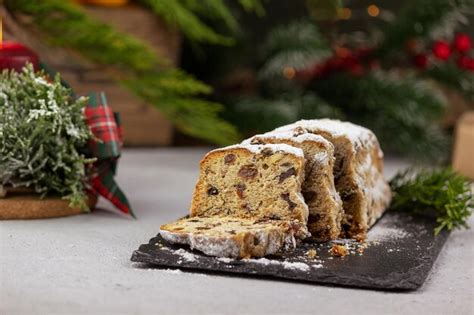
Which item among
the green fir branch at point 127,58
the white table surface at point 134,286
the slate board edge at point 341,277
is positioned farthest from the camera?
the green fir branch at point 127,58

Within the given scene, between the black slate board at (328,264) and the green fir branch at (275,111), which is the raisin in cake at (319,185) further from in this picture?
the green fir branch at (275,111)

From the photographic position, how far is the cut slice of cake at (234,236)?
1.61m

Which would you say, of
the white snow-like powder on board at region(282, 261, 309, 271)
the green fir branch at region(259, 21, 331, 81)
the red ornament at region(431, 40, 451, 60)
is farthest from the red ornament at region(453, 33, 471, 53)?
the white snow-like powder on board at region(282, 261, 309, 271)

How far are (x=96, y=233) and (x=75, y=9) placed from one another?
81 centimetres

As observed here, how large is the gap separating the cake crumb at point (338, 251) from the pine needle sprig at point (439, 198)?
45cm

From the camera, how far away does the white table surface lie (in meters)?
1.40

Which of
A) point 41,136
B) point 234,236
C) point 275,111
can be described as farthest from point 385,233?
point 275,111

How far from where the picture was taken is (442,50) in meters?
3.41

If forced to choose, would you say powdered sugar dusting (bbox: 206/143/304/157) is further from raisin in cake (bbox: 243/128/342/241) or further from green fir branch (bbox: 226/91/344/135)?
green fir branch (bbox: 226/91/344/135)

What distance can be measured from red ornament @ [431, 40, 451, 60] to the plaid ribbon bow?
1.65 m

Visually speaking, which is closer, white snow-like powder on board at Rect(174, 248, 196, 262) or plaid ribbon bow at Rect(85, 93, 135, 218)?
white snow-like powder on board at Rect(174, 248, 196, 262)

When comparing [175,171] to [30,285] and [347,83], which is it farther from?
[30,285]

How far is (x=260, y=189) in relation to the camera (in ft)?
5.82

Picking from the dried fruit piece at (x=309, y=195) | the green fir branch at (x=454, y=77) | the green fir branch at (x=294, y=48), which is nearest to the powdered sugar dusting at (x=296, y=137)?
the dried fruit piece at (x=309, y=195)
